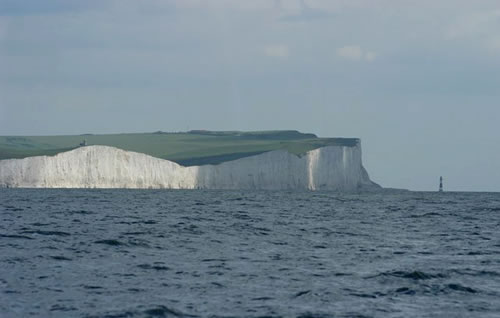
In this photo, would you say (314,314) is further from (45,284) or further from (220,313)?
(45,284)

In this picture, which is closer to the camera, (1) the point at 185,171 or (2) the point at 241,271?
(2) the point at 241,271

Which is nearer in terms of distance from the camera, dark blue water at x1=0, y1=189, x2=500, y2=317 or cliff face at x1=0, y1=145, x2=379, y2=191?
dark blue water at x1=0, y1=189, x2=500, y2=317

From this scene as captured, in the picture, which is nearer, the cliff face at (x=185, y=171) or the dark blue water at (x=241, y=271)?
the dark blue water at (x=241, y=271)

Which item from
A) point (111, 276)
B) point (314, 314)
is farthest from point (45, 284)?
point (314, 314)
